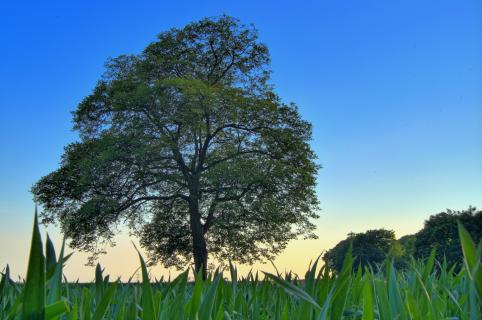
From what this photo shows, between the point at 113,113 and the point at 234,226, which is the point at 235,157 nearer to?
the point at 234,226

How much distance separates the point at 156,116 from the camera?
22.7 metres

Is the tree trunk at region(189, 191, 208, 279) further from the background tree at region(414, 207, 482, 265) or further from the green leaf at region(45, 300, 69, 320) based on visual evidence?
the green leaf at region(45, 300, 69, 320)

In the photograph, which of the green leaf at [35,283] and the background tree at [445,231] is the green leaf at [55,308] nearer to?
the green leaf at [35,283]

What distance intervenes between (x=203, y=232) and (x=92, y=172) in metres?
5.85

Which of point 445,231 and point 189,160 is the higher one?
point 189,160

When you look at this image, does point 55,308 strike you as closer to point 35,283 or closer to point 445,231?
point 35,283

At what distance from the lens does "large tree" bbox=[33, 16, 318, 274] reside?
21781 millimetres

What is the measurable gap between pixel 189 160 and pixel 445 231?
13.0 meters

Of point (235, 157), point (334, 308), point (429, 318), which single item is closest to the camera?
point (429, 318)

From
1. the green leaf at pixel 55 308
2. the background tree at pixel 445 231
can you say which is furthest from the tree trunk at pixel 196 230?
the green leaf at pixel 55 308

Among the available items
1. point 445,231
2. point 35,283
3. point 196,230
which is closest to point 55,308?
point 35,283

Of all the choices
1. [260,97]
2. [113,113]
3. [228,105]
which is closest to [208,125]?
[228,105]

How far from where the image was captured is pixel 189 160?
2402cm

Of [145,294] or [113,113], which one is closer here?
[145,294]
